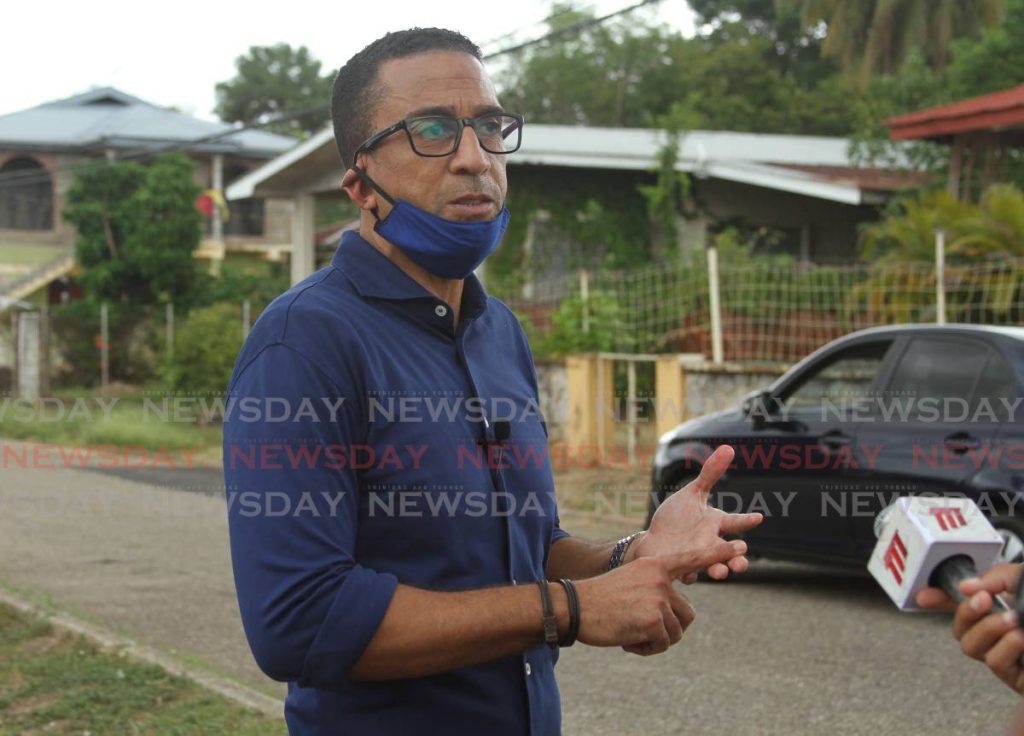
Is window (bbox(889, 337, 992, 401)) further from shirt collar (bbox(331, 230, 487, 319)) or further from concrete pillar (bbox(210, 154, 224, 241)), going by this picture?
concrete pillar (bbox(210, 154, 224, 241))

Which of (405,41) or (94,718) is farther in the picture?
(94,718)

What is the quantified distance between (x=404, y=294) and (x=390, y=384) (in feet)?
0.75

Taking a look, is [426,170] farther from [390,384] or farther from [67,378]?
[67,378]

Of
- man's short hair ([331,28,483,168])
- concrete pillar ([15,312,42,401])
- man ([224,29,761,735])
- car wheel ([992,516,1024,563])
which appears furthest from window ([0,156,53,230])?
man ([224,29,761,735])

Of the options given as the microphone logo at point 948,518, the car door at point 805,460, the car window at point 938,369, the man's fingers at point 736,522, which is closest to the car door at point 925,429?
the car window at point 938,369

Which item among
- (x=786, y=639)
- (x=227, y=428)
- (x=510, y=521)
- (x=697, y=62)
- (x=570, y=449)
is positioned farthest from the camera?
(x=697, y=62)

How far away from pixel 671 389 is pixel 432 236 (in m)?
10.9

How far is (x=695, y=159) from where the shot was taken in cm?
2030

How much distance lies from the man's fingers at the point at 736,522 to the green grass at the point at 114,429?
15984 millimetres

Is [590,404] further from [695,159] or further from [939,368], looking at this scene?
[695,159]

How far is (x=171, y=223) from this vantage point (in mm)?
31016

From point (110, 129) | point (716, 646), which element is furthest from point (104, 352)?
point (716, 646)

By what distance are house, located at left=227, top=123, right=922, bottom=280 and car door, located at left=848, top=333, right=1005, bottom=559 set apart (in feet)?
36.8

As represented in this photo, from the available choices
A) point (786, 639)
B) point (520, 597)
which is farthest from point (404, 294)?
point (786, 639)
